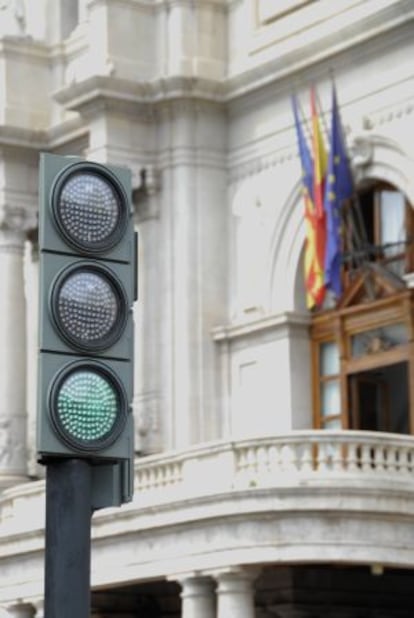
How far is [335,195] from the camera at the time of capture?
34531mm

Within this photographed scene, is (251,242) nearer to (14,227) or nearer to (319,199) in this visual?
(319,199)

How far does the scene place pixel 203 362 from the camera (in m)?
37.4

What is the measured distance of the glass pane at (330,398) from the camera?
35406 millimetres

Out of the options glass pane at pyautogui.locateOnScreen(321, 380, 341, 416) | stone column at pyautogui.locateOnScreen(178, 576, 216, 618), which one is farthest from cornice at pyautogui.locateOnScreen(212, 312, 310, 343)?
stone column at pyautogui.locateOnScreen(178, 576, 216, 618)

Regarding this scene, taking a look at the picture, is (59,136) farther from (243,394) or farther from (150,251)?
(243,394)

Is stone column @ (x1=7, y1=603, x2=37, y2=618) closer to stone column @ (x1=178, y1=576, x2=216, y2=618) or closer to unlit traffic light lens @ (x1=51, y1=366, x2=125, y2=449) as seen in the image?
stone column @ (x1=178, y1=576, x2=216, y2=618)

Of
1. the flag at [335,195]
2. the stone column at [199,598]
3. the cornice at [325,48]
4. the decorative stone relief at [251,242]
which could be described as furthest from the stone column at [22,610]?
the cornice at [325,48]

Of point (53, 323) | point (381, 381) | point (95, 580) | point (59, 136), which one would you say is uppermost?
point (59, 136)

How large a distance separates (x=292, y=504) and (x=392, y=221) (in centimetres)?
746

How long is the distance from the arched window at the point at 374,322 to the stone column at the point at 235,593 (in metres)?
5.29

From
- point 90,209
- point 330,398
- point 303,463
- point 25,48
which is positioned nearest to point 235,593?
point 303,463

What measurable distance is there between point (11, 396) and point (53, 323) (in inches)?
1320

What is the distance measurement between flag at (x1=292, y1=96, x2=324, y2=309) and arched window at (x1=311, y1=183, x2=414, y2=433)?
42 centimetres

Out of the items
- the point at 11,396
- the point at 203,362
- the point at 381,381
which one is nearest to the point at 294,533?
the point at 381,381
